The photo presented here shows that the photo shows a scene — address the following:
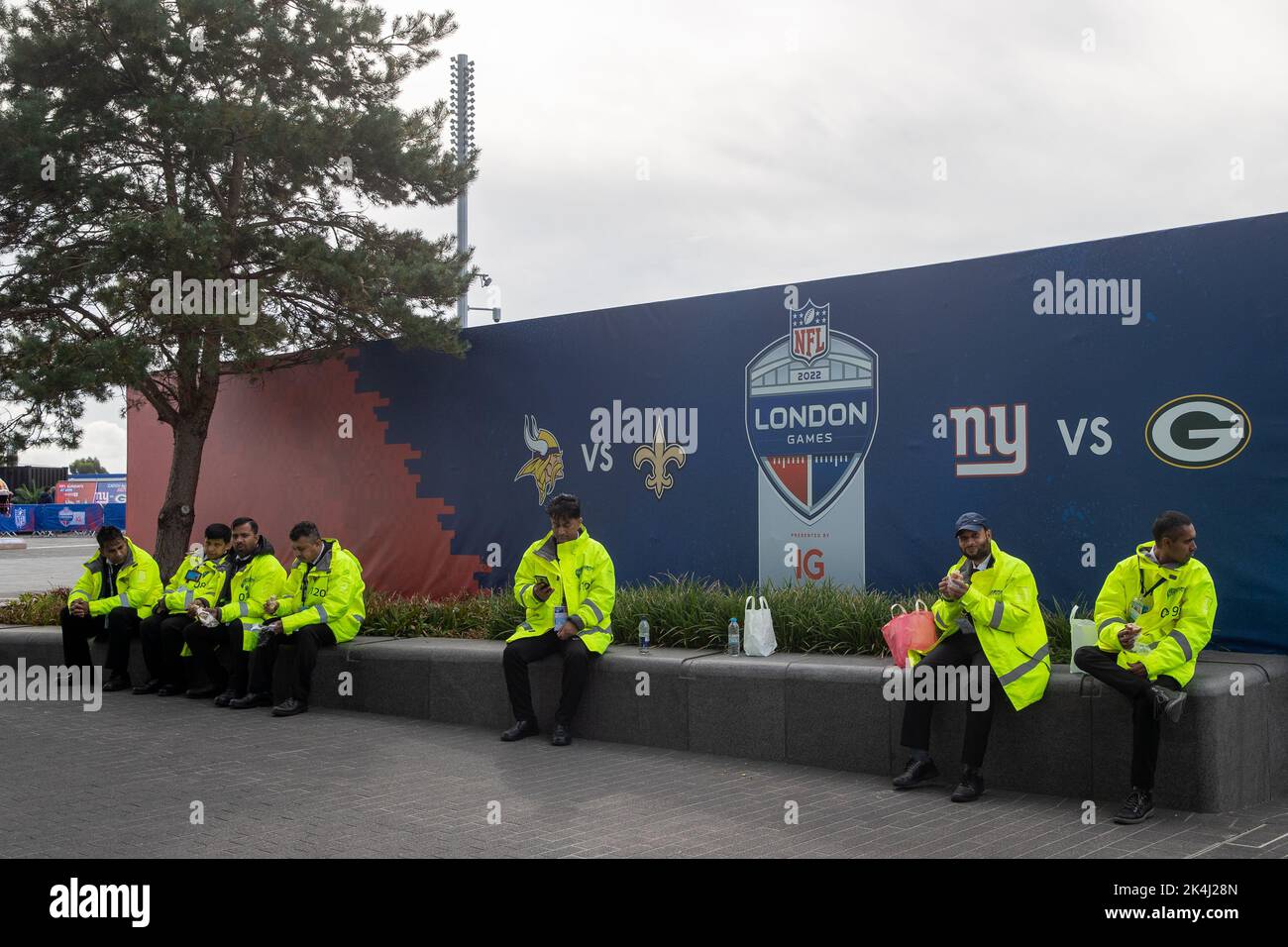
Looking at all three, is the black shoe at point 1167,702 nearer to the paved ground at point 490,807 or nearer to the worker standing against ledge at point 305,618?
the paved ground at point 490,807

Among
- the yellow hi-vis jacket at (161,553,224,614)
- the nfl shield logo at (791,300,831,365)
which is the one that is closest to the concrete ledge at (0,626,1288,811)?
the yellow hi-vis jacket at (161,553,224,614)

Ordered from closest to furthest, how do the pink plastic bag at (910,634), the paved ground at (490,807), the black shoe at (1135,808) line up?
the paved ground at (490,807) → the black shoe at (1135,808) → the pink plastic bag at (910,634)

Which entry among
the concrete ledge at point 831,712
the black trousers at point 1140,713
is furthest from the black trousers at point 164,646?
the black trousers at point 1140,713

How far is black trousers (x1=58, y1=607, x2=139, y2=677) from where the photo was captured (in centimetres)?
1088

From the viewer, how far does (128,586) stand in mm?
11016

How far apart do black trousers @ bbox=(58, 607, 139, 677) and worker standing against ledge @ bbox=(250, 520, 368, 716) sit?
6.35ft

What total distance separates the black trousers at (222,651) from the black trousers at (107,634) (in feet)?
2.97

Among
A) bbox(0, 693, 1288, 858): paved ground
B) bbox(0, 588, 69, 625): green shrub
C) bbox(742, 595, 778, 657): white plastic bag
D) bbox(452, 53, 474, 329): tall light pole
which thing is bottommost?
bbox(0, 693, 1288, 858): paved ground

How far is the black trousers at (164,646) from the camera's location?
1051 cm

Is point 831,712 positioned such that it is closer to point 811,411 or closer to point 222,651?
point 811,411

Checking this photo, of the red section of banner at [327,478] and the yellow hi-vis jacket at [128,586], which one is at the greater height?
the red section of banner at [327,478]

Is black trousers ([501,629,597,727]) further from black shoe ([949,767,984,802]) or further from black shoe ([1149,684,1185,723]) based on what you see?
black shoe ([1149,684,1185,723])

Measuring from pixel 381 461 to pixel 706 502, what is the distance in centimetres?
446

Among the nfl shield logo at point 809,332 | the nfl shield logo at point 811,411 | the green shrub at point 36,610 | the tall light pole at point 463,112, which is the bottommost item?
the green shrub at point 36,610
